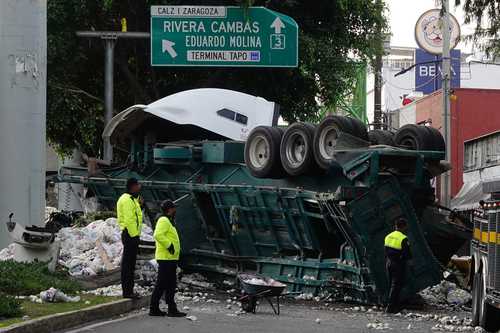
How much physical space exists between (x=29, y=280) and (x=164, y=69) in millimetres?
14242

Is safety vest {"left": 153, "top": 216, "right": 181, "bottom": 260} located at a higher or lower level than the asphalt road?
higher

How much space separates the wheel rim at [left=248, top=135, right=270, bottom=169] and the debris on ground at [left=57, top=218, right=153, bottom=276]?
2.52 meters

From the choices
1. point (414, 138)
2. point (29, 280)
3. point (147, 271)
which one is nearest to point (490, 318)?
point (414, 138)

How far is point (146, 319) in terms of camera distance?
39.1ft

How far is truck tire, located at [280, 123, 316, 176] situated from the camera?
604 inches

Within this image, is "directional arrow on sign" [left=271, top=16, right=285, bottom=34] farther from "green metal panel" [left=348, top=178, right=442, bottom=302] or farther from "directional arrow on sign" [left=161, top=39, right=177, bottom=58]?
"green metal panel" [left=348, top=178, right=442, bottom=302]

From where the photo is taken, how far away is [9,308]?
408 inches

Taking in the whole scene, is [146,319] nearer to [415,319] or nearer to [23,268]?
[23,268]

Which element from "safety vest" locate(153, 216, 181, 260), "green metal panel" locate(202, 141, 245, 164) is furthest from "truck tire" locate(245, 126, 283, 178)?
"safety vest" locate(153, 216, 181, 260)

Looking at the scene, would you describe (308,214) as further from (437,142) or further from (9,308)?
(9,308)

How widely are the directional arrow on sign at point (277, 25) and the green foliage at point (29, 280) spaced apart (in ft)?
27.4

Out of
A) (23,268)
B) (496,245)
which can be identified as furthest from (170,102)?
(496,245)

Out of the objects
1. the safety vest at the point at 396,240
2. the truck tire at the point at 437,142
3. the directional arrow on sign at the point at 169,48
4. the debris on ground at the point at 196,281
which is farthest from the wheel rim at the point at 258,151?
the directional arrow on sign at the point at 169,48

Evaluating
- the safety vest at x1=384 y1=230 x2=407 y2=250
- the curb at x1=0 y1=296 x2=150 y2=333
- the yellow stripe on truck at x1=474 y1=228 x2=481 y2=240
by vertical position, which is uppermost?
the yellow stripe on truck at x1=474 y1=228 x2=481 y2=240
